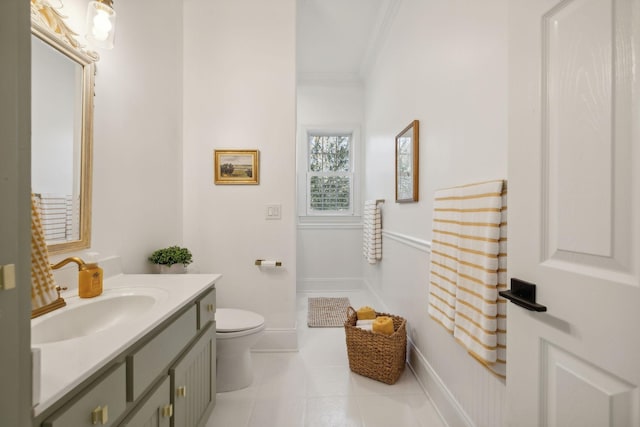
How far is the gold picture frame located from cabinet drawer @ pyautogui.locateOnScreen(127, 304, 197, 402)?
1254 mm

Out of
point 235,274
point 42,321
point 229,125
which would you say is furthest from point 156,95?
point 42,321

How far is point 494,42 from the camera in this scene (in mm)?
1182

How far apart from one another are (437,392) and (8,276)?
6.24 ft

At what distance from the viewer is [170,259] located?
1.94 m

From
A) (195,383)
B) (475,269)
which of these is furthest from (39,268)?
(475,269)

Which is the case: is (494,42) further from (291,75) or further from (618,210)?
(291,75)

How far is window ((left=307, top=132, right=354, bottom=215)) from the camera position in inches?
165

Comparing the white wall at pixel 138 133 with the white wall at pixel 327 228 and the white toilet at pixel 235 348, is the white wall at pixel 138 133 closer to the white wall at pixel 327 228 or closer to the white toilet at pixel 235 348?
the white toilet at pixel 235 348

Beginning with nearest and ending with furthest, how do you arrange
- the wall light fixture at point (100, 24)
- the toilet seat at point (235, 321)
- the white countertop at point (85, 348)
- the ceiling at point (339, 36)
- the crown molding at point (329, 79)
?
the white countertop at point (85, 348), the wall light fixture at point (100, 24), the toilet seat at point (235, 321), the ceiling at point (339, 36), the crown molding at point (329, 79)

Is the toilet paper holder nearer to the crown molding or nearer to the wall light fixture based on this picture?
the wall light fixture

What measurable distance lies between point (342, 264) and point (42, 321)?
11.2 feet

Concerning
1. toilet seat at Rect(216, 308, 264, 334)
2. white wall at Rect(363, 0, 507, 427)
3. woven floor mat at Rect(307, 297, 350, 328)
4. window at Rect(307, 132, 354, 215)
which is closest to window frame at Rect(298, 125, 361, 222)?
window at Rect(307, 132, 354, 215)

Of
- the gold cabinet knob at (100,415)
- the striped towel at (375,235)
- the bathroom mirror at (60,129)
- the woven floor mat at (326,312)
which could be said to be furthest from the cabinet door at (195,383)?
the striped towel at (375,235)

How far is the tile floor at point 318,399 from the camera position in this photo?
5.35ft
